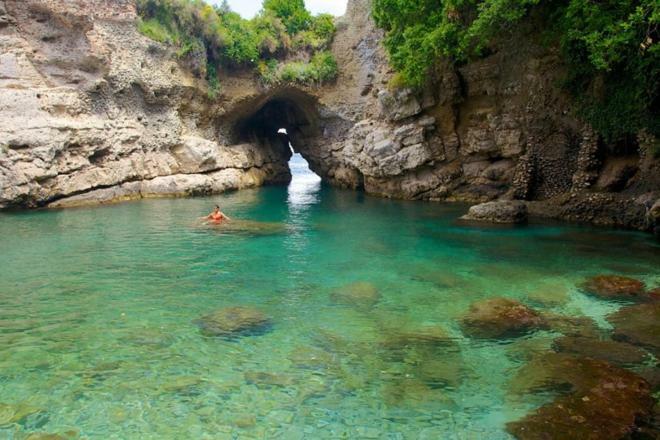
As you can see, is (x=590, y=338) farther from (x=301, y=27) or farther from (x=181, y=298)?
(x=301, y=27)

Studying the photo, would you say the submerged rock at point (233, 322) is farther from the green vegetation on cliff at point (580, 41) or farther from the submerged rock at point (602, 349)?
the green vegetation on cliff at point (580, 41)

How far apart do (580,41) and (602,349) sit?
42.7 feet

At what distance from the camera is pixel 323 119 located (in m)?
36.4

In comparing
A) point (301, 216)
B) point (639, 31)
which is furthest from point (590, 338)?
point (301, 216)

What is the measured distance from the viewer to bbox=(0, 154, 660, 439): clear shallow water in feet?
18.7

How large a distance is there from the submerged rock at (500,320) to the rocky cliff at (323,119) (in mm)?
9181

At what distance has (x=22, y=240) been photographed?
614 inches

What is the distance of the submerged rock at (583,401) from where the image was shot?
5.17 meters

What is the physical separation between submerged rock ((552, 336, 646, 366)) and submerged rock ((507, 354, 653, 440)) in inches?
15.5

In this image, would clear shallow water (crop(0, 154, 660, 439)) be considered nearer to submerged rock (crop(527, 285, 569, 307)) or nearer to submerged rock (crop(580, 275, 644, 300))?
submerged rock (crop(527, 285, 569, 307))

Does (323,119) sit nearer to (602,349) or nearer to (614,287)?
(614,287)

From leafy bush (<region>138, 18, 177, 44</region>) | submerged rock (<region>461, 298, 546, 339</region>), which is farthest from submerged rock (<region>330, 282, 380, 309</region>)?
leafy bush (<region>138, 18, 177, 44</region>)

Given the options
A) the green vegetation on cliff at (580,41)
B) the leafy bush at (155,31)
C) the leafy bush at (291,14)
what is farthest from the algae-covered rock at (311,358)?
the leafy bush at (291,14)

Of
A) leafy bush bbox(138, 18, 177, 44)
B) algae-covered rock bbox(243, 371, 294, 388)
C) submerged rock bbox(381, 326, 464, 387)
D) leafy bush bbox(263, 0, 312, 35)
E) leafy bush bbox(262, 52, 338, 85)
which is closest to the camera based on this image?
algae-covered rock bbox(243, 371, 294, 388)
